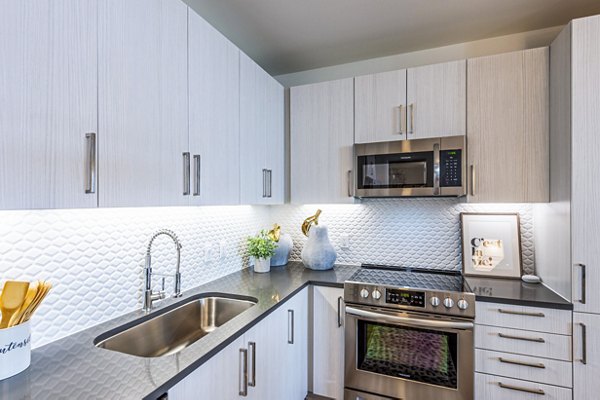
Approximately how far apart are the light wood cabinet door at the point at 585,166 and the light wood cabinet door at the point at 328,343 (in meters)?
1.28

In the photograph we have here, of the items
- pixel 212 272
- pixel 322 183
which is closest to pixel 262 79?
pixel 322 183

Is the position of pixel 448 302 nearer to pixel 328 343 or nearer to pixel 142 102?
pixel 328 343

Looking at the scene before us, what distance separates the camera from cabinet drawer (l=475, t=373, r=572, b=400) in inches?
63.7

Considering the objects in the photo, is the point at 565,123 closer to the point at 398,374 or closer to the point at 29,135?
the point at 398,374

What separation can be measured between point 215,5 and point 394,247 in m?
2.09

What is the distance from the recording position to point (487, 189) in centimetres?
203

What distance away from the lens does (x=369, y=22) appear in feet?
6.75

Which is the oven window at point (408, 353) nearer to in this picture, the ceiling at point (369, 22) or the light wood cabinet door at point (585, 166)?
the light wood cabinet door at point (585, 166)

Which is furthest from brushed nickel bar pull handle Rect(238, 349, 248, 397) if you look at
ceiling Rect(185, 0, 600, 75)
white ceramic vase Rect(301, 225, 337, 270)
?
ceiling Rect(185, 0, 600, 75)

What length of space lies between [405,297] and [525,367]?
0.68 metres

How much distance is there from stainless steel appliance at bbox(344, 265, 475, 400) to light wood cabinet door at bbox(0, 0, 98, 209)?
1611 millimetres

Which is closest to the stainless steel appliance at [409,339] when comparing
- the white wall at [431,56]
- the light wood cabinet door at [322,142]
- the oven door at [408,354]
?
the oven door at [408,354]

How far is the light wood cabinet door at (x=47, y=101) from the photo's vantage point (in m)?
0.83

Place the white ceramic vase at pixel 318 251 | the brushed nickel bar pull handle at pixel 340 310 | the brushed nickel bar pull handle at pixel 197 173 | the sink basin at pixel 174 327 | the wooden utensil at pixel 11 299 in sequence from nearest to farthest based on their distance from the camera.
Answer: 1. the wooden utensil at pixel 11 299
2. the sink basin at pixel 174 327
3. the brushed nickel bar pull handle at pixel 197 173
4. the brushed nickel bar pull handle at pixel 340 310
5. the white ceramic vase at pixel 318 251
